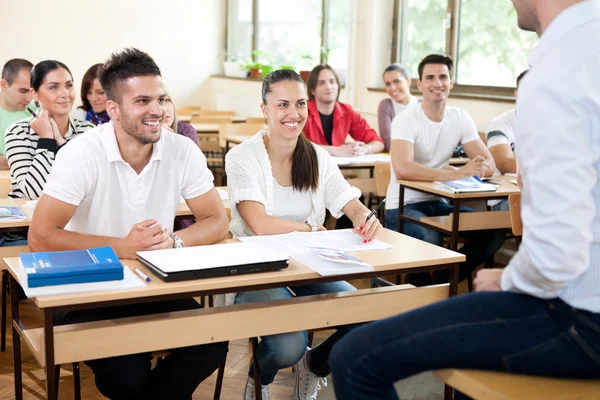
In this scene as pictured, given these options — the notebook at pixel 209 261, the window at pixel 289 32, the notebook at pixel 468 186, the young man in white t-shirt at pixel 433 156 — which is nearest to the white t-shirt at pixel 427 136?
the young man in white t-shirt at pixel 433 156

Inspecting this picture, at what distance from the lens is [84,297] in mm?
1829

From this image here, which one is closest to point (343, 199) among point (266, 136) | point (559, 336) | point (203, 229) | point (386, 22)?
point (266, 136)

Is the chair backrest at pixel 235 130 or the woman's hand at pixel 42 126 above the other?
the woman's hand at pixel 42 126

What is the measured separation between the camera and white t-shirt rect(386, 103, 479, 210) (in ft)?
14.2

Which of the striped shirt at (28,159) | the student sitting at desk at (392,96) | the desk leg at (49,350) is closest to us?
the desk leg at (49,350)

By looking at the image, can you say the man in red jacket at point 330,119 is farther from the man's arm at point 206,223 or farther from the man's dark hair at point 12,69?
the man's arm at point 206,223

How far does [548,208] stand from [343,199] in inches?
65.4

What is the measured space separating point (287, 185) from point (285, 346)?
2.42ft

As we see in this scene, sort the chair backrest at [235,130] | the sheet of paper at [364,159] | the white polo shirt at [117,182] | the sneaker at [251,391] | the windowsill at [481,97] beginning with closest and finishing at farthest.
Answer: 1. the white polo shirt at [117,182]
2. the sneaker at [251,391]
3. the sheet of paper at [364,159]
4. the windowsill at [481,97]
5. the chair backrest at [235,130]

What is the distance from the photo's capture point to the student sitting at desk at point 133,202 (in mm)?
2235

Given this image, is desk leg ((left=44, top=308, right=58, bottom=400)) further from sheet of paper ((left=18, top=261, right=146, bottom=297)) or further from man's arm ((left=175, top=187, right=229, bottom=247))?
man's arm ((left=175, top=187, right=229, bottom=247))

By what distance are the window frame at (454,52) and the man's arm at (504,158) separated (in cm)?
102

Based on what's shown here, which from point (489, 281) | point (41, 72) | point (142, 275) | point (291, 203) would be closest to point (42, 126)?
point (41, 72)

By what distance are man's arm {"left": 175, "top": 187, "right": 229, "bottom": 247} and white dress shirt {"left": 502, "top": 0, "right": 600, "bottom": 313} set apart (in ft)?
4.07
